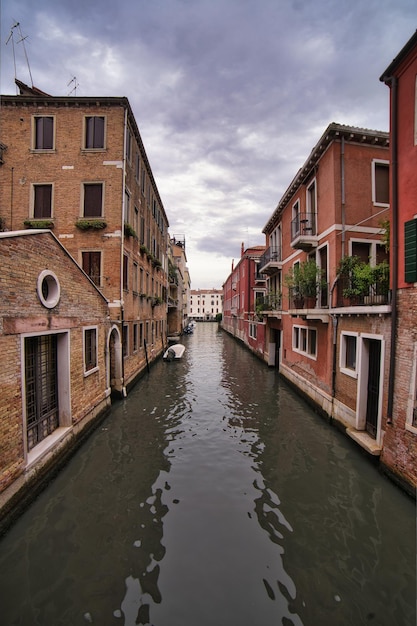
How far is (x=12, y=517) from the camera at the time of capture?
4781 millimetres

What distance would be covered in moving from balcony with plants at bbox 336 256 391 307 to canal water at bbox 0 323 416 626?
3.88 m

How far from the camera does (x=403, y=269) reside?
20.1 feet

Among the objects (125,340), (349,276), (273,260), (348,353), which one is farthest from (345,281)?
(125,340)

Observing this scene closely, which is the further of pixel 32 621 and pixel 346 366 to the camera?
pixel 346 366

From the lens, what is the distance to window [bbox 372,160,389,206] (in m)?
9.80

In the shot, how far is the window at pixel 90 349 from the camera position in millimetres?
9305

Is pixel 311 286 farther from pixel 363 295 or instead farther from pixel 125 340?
pixel 125 340

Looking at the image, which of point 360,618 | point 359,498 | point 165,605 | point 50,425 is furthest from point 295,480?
point 50,425

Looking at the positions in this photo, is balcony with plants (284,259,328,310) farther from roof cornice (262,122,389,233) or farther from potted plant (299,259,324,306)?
roof cornice (262,122,389,233)

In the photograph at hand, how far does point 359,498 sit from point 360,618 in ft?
8.34

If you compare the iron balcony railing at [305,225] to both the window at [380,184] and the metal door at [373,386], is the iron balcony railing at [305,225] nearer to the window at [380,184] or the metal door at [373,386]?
the window at [380,184]

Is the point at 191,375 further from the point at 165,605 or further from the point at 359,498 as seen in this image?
the point at 165,605

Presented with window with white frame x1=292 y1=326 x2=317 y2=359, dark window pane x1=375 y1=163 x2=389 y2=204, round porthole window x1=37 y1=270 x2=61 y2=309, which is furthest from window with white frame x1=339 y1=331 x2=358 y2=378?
round porthole window x1=37 y1=270 x2=61 y2=309

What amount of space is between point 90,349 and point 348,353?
8147mm
